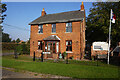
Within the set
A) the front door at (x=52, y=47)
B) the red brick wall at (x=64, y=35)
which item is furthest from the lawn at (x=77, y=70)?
the front door at (x=52, y=47)

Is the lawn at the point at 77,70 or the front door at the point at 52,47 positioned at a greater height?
the front door at the point at 52,47

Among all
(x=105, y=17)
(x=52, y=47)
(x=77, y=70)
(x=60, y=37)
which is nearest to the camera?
(x=77, y=70)

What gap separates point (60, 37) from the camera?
1823cm

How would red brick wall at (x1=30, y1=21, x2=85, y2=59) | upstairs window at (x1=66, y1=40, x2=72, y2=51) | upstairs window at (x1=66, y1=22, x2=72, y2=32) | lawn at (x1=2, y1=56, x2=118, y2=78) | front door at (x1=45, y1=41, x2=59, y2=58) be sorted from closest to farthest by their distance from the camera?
1. lawn at (x1=2, y1=56, x2=118, y2=78)
2. red brick wall at (x1=30, y1=21, x2=85, y2=59)
3. upstairs window at (x1=66, y1=40, x2=72, y2=51)
4. upstairs window at (x1=66, y1=22, x2=72, y2=32)
5. front door at (x1=45, y1=41, x2=59, y2=58)

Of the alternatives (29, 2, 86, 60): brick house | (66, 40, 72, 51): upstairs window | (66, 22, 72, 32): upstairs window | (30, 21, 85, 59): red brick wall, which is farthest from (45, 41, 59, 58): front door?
(66, 22, 72, 32): upstairs window

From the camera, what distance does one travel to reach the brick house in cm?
1691

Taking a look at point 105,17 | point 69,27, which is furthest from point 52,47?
point 105,17

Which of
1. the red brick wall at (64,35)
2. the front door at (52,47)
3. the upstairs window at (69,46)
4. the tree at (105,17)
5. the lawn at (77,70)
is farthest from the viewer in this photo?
the tree at (105,17)

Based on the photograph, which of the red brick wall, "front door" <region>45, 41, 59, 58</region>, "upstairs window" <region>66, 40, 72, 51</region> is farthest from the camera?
"front door" <region>45, 41, 59, 58</region>

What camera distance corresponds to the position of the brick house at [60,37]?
16906 millimetres

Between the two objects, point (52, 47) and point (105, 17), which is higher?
point (105, 17)

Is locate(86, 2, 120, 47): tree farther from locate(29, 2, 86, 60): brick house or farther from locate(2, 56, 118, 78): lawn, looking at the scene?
locate(2, 56, 118, 78): lawn

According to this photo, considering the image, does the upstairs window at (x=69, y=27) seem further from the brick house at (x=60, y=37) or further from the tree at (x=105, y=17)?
the tree at (x=105, y=17)

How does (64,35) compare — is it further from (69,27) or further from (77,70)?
(77,70)
